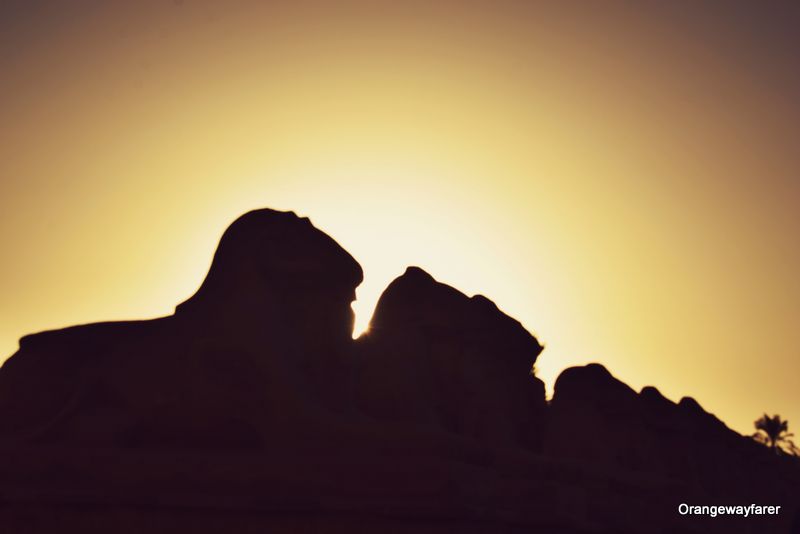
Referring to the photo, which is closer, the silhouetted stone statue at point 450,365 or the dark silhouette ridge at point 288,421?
the dark silhouette ridge at point 288,421

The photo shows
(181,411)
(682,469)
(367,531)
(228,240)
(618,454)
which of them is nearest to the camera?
(367,531)

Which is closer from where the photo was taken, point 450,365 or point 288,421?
point 288,421

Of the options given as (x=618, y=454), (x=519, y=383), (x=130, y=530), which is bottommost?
(x=130, y=530)

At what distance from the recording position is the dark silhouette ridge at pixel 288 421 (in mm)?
9672

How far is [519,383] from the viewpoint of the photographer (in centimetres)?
1424

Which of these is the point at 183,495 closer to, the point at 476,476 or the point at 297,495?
the point at 297,495

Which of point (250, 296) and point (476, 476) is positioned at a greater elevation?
point (250, 296)

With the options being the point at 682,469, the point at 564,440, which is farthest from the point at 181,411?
the point at 682,469

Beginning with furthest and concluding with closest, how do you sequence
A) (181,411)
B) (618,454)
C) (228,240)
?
1. (618,454)
2. (228,240)
3. (181,411)

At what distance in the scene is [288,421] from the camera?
10109 millimetres

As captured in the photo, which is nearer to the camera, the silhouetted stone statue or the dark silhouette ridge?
the dark silhouette ridge

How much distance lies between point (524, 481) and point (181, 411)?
13.4 feet

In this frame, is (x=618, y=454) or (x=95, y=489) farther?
(x=618, y=454)

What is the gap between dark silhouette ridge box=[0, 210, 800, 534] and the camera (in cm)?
967
